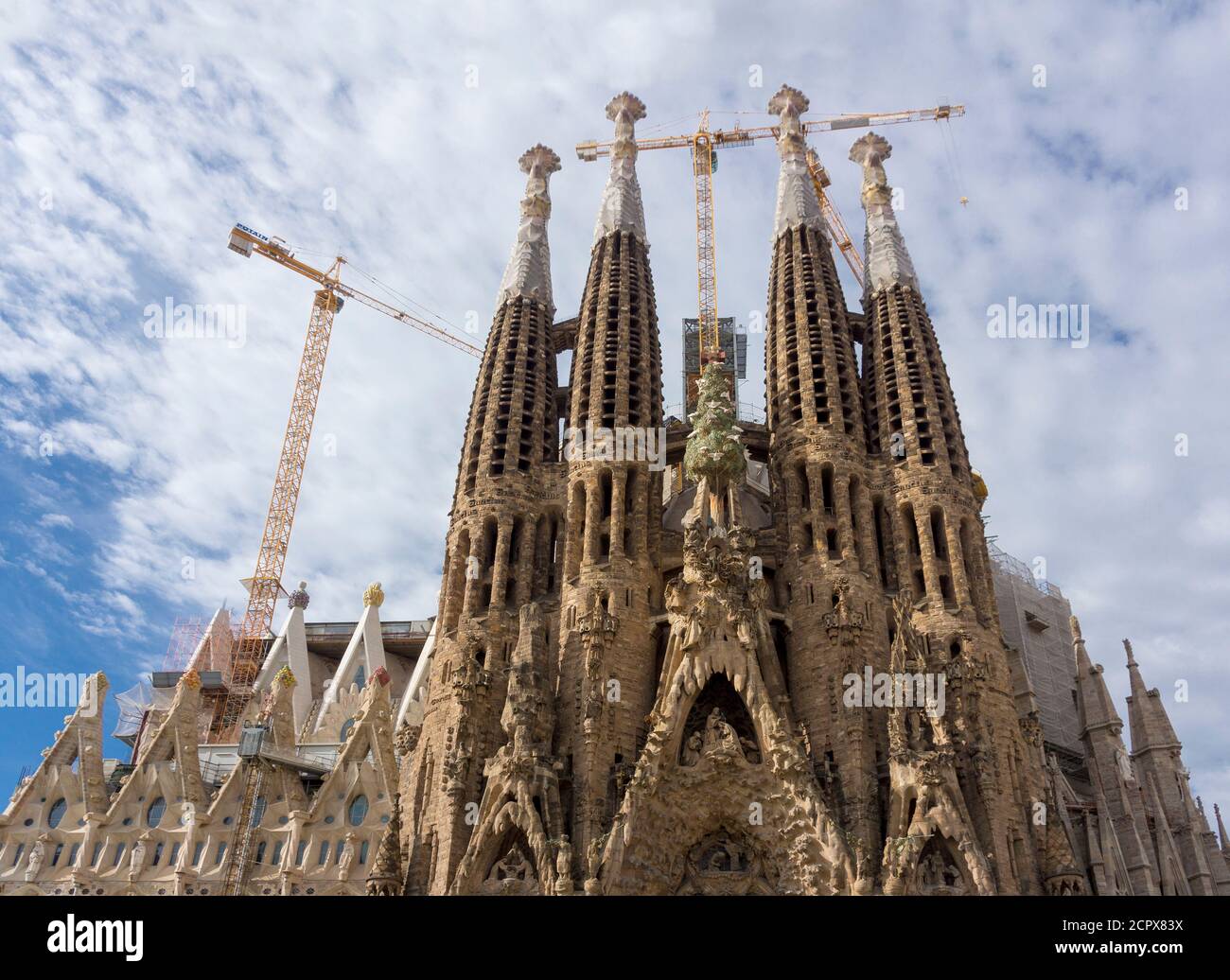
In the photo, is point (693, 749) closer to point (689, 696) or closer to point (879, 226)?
point (689, 696)

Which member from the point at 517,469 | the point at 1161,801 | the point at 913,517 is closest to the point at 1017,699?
the point at 1161,801

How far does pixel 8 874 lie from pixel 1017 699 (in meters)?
41.8

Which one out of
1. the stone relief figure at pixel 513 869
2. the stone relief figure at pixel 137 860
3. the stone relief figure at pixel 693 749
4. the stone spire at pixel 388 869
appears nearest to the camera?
the stone relief figure at pixel 513 869

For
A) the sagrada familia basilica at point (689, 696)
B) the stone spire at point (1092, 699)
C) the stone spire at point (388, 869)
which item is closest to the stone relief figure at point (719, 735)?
the sagrada familia basilica at point (689, 696)

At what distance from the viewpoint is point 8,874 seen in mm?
41812

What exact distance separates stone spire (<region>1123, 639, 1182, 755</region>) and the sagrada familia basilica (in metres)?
0.13

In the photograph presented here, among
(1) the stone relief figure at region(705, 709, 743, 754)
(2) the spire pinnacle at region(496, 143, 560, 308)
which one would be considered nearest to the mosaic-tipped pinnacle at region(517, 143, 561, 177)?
(2) the spire pinnacle at region(496, 143, 560, 308)

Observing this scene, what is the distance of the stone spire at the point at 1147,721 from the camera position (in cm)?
4497

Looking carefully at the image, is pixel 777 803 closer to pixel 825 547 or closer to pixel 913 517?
pixel 825 547

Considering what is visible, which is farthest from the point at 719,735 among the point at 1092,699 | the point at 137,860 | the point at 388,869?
the point at 137,860

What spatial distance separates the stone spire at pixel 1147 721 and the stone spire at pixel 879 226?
67.8ft

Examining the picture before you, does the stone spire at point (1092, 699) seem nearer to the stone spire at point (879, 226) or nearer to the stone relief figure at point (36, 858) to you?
the stone spire at point (879, 226)

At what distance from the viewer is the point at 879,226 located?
48.4 metres

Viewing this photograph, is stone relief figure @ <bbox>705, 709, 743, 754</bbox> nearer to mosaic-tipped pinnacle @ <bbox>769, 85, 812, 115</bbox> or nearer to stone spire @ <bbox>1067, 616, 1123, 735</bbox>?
stone spire @ <bbox>1067, 616, 1123, 735</bbox>
